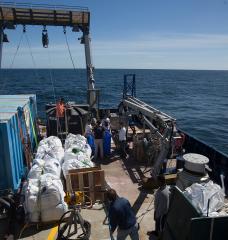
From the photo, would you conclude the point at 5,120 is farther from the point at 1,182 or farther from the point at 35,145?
the point at 35,145

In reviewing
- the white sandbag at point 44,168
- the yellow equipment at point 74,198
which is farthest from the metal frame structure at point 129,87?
the yellow equipment at point 74,198

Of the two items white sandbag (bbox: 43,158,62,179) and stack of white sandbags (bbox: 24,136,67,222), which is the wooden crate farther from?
stack of white sandbags (bbox: 24,136,67,222)

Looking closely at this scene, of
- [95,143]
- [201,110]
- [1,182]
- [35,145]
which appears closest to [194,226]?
[1,182]

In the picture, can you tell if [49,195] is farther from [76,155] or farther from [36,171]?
[76,155]

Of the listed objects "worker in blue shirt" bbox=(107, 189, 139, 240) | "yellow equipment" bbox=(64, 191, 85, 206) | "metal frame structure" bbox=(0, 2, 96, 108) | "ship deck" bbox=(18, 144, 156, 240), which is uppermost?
"metal frame structure" bbox=(0, 2, 96, 108)

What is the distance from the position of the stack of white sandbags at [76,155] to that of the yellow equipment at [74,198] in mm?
1103

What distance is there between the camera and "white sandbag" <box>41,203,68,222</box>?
8.48m

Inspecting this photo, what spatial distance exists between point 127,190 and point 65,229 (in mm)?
3461

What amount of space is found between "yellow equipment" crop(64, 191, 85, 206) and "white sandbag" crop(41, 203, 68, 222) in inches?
9.8

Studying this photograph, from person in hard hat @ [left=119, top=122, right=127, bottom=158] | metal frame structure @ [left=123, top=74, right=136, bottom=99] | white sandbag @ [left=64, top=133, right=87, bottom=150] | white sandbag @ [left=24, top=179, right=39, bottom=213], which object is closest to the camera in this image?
white sandbag @ [left=24, top=179, right=39, bottom=213]

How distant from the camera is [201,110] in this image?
45.9 metres

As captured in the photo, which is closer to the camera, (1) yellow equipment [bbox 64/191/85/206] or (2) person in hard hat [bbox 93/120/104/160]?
(1) yellow equipment [bbox 64/191/85/206]

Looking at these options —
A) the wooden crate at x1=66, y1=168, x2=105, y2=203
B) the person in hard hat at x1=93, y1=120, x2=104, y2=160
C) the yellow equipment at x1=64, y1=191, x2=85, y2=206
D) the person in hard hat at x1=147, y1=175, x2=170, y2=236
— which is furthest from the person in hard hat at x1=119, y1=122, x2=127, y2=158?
the person in hard hat at x1=147, y1=175, x2=170, y2=236

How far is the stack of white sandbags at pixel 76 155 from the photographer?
10.4 meters
